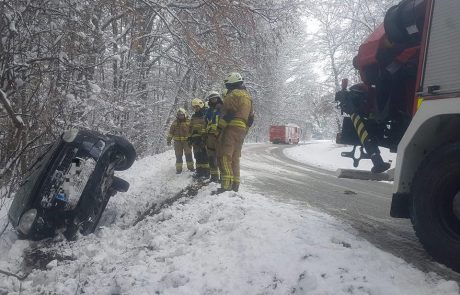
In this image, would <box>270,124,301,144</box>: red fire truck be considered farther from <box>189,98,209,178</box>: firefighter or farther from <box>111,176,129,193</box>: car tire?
<box>111,176,129,193</box>: car tire

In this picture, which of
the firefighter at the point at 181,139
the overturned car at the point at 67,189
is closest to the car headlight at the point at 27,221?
the overturned car at the point at 67,189

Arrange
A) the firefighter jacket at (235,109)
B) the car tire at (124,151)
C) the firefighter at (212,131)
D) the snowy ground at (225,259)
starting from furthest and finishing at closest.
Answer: the firefighter at (212,131), the firefighter jacket at (235,109), the car tire at (124,151), the snowy ground at (225,259)

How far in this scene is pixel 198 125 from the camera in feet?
29.0

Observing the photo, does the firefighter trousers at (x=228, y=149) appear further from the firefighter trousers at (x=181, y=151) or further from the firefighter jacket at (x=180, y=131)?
the firefighter jacket at (x=180, y=131)

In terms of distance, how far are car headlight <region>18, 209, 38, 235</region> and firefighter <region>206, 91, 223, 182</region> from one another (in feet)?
11.6

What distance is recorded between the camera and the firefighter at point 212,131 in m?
7.66

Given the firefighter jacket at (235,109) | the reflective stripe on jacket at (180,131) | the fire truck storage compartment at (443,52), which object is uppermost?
the fire truck storage compartment at (443,52)

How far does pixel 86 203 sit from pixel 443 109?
434 cm

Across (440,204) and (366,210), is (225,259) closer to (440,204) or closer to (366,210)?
(440,204)

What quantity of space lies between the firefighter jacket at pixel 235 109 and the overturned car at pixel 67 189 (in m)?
1.79

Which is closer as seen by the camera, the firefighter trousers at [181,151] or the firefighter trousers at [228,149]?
the firefighter trousers at [228,149]

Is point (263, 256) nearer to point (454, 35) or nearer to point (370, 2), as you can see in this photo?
point (454, 35)

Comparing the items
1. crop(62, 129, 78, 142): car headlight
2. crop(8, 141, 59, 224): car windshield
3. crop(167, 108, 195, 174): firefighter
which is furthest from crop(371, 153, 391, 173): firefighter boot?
crop(167, 108, 195, 174): firefighter

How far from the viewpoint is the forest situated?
6.60m
